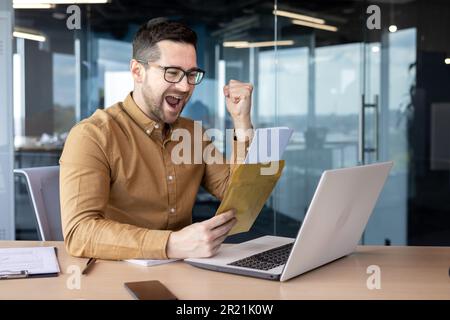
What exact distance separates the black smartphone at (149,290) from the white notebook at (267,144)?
45cm

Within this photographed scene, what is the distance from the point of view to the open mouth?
201 cm

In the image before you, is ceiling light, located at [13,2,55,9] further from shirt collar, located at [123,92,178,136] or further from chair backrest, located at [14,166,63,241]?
shirt collar, located at [123,92,178,136]

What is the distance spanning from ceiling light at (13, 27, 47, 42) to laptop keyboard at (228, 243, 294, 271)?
10.6 feet

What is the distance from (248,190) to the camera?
159 centimetres

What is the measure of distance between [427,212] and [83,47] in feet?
9.25

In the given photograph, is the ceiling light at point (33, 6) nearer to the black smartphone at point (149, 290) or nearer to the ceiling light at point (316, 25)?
the ceiling light at point (316, 25)

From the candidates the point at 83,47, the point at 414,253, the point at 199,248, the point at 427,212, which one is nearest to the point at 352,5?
the point at 427,212

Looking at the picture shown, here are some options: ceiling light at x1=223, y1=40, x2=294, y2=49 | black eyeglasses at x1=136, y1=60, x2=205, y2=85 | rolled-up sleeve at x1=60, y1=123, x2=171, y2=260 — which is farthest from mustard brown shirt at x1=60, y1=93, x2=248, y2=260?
ceiling light at x1=223, y1=40, x2=294, y2=49

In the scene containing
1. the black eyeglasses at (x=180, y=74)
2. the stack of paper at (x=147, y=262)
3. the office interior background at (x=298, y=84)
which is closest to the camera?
the stack of paper at (x=147, y=262)

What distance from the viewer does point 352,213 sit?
1.61m

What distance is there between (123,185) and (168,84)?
34 centimetres

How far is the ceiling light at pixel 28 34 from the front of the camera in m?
4.35

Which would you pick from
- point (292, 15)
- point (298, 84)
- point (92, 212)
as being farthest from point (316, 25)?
point (92, 212)

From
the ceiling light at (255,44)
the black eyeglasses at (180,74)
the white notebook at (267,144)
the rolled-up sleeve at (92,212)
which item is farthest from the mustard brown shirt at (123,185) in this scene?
the ceiling light at (255,44)
